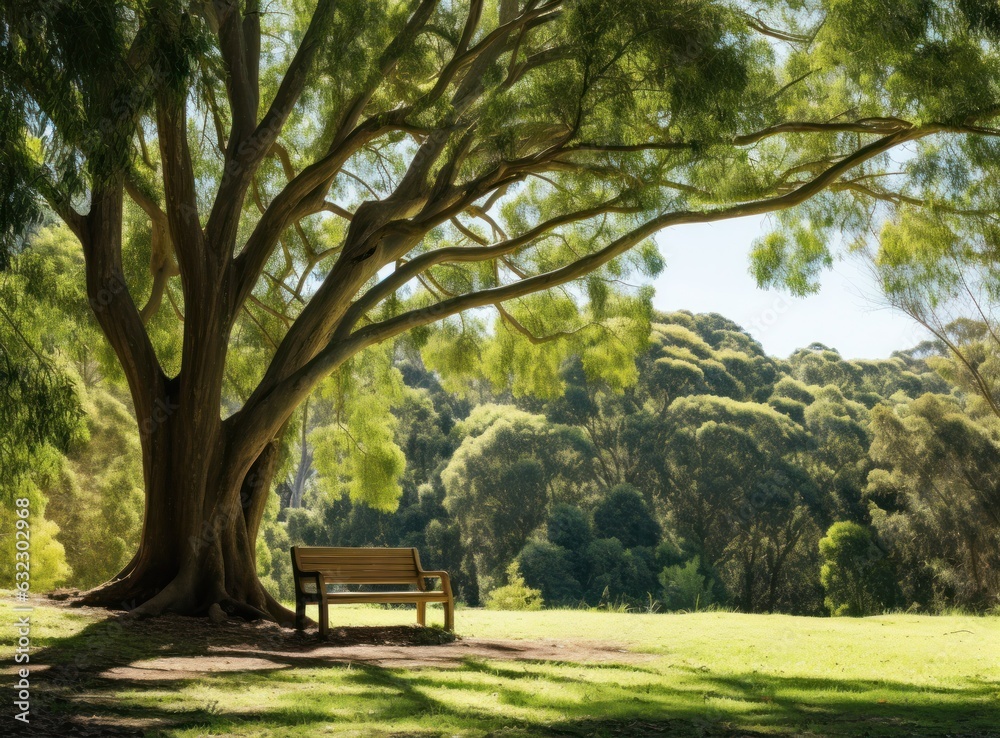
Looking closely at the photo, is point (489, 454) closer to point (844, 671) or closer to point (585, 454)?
point (585, 454)

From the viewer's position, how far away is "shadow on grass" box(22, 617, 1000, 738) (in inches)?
155

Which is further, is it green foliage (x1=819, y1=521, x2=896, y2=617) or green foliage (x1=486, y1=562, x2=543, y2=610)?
green foliage (x1=819, y1=521, x2=896, y2=617)

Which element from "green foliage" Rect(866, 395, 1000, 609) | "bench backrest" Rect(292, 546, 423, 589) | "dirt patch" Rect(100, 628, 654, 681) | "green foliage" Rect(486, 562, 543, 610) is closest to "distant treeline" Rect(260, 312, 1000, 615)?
"green foliage" Rect(866, 395, 1000, 609)

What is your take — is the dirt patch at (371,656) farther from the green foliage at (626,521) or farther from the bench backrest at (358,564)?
the green foliage at (626,521)

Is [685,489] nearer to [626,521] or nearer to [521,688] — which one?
[626,521]

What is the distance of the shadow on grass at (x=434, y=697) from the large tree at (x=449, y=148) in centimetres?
188

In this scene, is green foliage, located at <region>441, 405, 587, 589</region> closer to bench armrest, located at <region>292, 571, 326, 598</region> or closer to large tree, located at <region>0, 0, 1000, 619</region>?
large tree, located at <region>0, 0, 1000, 619</region>

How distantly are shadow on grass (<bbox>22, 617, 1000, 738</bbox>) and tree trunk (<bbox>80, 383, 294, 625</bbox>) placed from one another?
0.99 metres

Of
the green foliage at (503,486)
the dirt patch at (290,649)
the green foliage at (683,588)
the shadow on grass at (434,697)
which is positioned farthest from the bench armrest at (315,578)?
the green foliage at (503,486)

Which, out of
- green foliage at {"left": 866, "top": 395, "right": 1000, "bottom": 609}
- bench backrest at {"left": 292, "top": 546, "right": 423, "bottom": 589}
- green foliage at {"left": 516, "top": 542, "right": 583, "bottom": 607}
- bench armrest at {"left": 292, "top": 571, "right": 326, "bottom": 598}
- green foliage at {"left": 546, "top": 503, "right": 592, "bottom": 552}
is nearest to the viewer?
bench armrest at {"left": 292, "top": 571, "right": 326, "bottom": 598}

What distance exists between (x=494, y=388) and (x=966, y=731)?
302 inches

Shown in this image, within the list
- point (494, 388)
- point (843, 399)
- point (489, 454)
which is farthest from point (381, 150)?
point (843, 399)

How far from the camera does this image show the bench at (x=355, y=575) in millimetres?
7184

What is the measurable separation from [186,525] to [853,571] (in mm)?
24154
